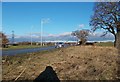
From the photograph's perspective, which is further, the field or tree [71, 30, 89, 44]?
tree [71, 30, 89, 44]

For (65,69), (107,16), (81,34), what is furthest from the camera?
(81,34)

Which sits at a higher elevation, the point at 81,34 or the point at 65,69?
the point at 81,34

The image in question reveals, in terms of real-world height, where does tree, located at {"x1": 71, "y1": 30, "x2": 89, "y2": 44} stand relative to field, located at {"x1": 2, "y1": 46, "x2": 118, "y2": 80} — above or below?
above

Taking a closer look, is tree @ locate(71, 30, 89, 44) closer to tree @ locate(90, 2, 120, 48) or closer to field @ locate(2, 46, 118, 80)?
tree @ locate(90, 2, 120, 48)

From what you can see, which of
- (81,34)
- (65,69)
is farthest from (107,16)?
(81,34)

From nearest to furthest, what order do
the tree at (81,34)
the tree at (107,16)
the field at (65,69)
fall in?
the field at (65,69) < the tree at (107,16) < the tree at (81,34)

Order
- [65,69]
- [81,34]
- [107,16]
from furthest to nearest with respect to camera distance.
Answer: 1. [81,34]
2. [107,16]
3. [65,69]

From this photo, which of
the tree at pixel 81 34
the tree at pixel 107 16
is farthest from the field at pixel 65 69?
the tree at pixel 81 34

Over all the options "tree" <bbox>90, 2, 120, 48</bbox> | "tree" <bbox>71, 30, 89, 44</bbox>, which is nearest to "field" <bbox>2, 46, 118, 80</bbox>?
"tree" <bbox>90, 2, 120, 48</bbox>

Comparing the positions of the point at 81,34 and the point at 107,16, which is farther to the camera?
the point at 81,34

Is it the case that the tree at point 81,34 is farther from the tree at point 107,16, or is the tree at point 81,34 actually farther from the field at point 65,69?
the field at point 65,69

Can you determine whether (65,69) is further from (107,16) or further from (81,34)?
(81,34)

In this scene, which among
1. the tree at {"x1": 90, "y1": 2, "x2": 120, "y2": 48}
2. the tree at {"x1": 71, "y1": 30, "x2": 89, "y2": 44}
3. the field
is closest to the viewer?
the field

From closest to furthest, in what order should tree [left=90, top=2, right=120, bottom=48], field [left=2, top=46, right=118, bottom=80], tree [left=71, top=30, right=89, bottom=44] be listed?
field [left=2, top=46, right=118, bottom=80] < tree [left=90, top=2, right=120, bottom=48] < tree [left=71, top=30, right=89, bottom=44]
